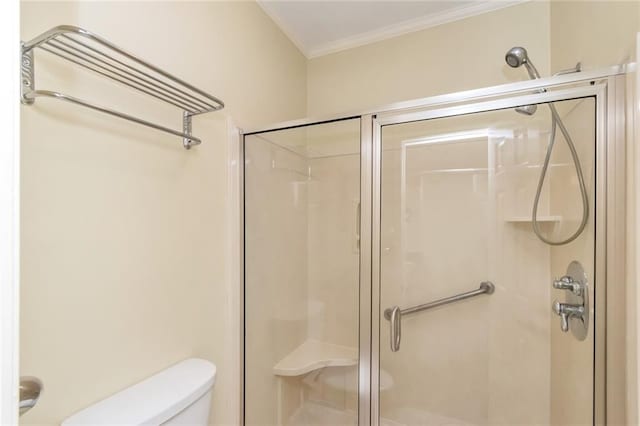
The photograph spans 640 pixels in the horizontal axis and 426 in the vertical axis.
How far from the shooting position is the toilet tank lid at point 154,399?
2.65ft

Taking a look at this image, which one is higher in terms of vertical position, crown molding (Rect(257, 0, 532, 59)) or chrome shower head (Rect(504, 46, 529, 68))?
crown molding (Rect(257, 0, 532, 59))

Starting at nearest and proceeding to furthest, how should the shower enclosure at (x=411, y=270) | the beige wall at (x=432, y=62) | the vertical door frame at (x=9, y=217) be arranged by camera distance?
1. the vertical door frame at (x=9, y=217)
2. the shower enclosure at (x=411, y=270)
3. the beige wall at (x=432, y=62)

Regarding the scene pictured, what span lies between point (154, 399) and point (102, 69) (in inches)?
37.9

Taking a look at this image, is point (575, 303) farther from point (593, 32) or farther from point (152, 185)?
point (152, 185)

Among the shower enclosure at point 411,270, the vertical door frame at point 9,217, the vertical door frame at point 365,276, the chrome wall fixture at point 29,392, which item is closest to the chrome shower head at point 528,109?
the shower enclosure at point 411,270

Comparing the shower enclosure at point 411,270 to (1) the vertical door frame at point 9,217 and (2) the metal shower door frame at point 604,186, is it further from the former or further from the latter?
(1) the vertical door frame at point 9,217

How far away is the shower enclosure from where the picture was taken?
1278 mm

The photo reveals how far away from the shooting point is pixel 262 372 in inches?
60.0

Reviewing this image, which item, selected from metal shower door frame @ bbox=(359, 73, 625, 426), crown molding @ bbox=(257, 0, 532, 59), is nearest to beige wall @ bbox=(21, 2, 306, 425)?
crown molding @ bbox=(257, 0, 532, 59)

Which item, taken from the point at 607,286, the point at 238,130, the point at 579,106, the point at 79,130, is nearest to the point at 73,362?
the point at 79,130

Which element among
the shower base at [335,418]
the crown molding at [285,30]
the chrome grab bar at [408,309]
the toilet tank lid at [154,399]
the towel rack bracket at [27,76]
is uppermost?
the crown molding at [285,30]

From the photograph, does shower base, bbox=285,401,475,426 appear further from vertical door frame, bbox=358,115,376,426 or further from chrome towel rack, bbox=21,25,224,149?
chrome towel rack, bbox=21,25,224,149

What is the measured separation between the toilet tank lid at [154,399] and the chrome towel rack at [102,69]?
80cm

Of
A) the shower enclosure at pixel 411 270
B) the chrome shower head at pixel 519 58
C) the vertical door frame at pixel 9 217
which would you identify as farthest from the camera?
the chrome shower head at pixel 519 58
